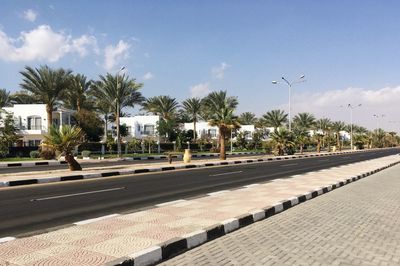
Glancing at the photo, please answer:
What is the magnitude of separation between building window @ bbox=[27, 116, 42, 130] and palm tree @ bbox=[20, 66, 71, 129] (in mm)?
11474

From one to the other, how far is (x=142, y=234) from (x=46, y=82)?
4127 cm

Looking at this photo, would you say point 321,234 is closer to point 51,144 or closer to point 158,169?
point 51,144

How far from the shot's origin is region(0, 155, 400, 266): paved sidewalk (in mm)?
5434

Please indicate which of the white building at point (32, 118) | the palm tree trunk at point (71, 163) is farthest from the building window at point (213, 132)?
the palm tree trunk at point (71, 163)

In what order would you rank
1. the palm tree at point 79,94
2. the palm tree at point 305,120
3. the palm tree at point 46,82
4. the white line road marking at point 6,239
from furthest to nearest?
the palm tree at point 305,120 → the palm tree at point 79,94 → the palm tree at point 46,82 → the white line road marking at point 6,239

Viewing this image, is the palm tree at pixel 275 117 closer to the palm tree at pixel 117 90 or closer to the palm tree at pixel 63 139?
the palm tree at pixel 117 90

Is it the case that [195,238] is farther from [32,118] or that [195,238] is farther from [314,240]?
[32,118]

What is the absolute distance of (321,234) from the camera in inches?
294

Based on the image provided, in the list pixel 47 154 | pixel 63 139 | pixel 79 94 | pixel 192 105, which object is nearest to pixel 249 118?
pixel 192 105

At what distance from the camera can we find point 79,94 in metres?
56.7

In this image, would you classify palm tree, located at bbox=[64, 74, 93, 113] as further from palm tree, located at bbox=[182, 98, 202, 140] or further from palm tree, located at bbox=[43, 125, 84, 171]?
palm tree, located at bbox=[43, 125, 84, 171]

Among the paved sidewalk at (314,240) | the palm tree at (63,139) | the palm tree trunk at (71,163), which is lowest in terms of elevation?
the paved sidewalk at (314,240)

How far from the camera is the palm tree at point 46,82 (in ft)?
144

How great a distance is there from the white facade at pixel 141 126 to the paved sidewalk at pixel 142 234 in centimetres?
6543
